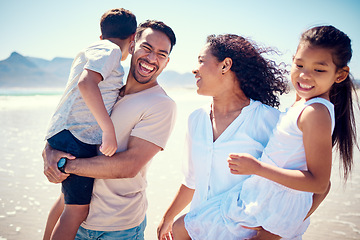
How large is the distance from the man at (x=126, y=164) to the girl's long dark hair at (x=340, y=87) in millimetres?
1111

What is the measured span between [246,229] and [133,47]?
5.84 feet

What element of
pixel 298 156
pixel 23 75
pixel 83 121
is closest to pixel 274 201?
pixel 298 156

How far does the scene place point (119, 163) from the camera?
2.00 metres

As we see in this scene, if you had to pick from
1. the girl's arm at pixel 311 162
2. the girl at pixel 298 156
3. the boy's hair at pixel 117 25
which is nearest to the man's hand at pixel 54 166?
the girl at pixel 298 156

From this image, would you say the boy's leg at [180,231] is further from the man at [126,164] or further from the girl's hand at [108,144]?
the girl's hand at [108,144]

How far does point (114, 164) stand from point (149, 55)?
0.95 m

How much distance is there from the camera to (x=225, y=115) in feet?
6.70

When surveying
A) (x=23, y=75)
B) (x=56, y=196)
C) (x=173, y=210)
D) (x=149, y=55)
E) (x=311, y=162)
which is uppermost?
(x=149, y=55)

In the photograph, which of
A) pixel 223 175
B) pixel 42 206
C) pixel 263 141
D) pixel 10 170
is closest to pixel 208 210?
pixel 223 175

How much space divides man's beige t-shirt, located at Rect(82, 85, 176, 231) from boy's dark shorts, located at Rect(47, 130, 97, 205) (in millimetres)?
88

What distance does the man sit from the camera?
203 cm

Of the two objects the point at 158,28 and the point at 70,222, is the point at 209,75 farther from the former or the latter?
the point at 70,222

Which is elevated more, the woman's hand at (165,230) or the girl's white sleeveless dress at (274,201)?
the girl's white sleeveless dress at (274,201)

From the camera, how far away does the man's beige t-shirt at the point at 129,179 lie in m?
2.12
